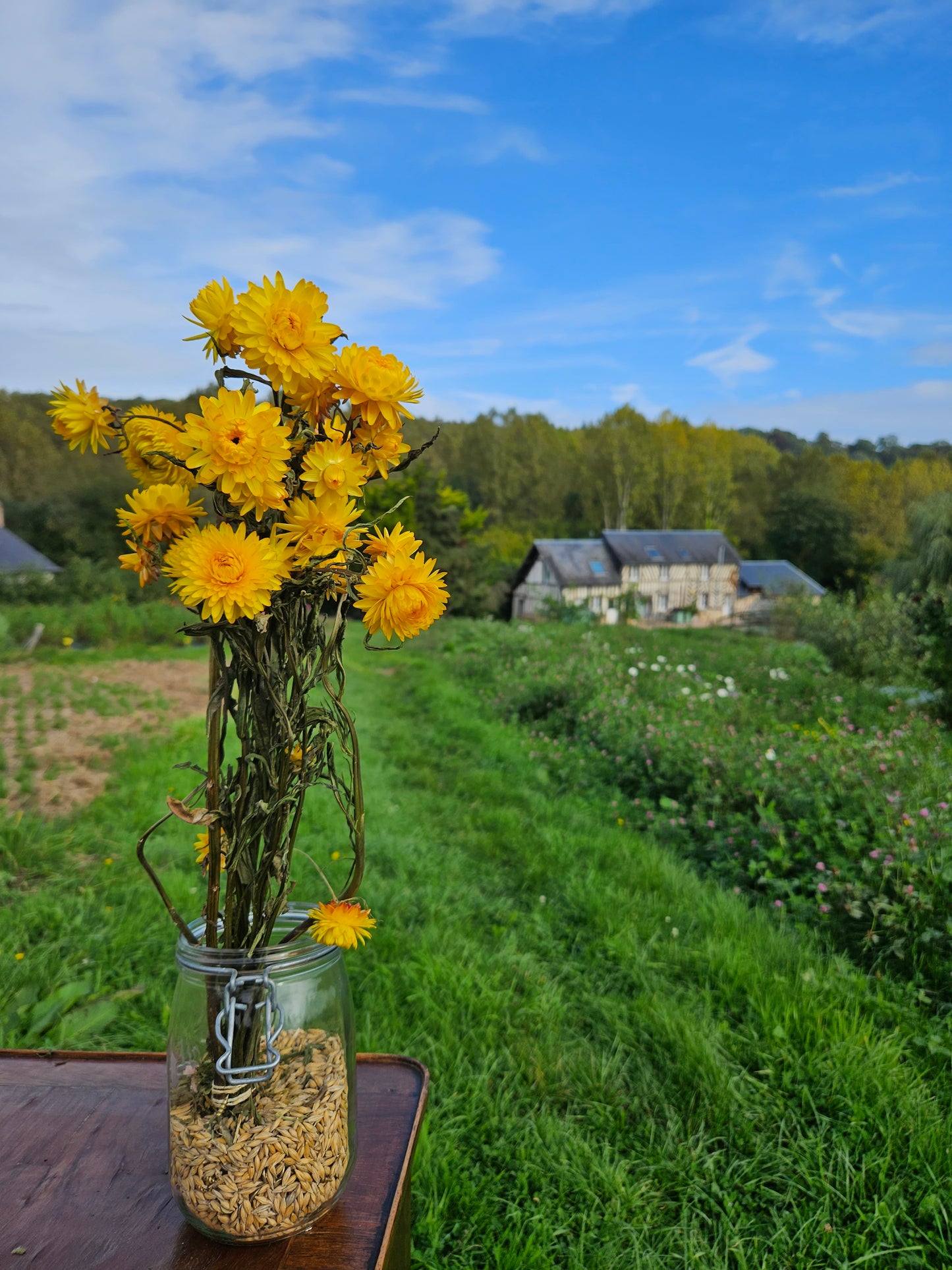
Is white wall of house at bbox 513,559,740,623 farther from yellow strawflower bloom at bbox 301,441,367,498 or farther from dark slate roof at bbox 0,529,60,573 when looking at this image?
yellow strawflower bloom at bbox 301,441,367,498

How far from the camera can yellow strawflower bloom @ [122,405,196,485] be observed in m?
0.94

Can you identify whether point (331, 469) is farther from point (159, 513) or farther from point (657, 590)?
point (657, 590)

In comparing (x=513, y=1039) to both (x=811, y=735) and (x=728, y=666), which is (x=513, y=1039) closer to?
(x=811, y=735)

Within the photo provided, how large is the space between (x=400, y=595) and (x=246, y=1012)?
0.54m

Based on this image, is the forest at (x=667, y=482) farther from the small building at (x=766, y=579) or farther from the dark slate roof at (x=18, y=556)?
the dark slate roof at (x=18, y=556)

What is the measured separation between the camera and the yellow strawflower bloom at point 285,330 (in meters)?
0.87

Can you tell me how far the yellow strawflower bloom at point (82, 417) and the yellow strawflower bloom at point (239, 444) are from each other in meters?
0.18

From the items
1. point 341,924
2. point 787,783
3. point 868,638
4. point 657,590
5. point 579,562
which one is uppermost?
point 341,924

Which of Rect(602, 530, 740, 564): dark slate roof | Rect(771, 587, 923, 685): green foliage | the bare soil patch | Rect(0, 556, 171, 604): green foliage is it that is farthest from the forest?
the bare soil patch

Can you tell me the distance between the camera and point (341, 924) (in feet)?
3.16

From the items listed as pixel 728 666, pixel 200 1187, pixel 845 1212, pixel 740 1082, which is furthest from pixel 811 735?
pixel 728 666

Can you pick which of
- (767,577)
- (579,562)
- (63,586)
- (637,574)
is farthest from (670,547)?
(63,586)

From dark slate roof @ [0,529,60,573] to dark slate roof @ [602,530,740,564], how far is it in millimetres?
18188

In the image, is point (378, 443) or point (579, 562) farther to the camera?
point (579, 562)
